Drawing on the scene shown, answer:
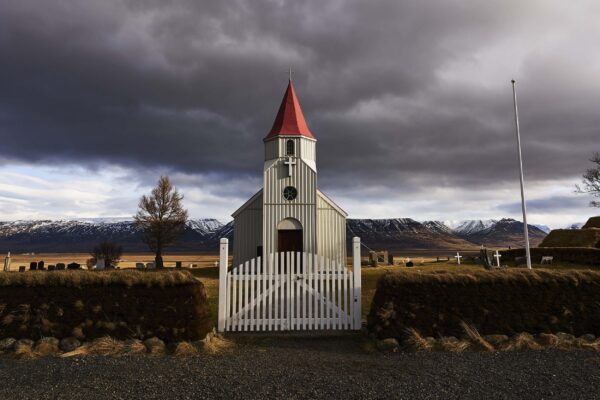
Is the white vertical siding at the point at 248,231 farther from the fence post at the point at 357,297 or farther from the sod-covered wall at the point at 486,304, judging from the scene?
the sod-covered wall at the point at 486,304

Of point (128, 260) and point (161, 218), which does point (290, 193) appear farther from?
point (128, 260)

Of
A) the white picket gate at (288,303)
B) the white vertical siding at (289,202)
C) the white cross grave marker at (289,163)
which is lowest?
the white picket gate at (288,303)

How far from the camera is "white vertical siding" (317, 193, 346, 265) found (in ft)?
89.8

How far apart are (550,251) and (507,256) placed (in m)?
4.80

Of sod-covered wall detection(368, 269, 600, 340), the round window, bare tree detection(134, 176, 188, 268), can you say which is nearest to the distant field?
bare tree detection(134, 176, 188, 268)

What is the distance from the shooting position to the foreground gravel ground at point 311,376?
5811 millimetres

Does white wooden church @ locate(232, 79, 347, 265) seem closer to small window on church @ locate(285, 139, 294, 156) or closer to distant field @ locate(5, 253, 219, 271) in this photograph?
small window on church @ locate(285, 139, 294, 156)

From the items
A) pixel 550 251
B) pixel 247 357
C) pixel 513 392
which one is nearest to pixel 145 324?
pixel 247 357

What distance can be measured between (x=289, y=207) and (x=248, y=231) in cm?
439

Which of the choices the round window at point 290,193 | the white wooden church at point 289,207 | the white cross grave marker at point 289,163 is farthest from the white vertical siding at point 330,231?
the white cross grave marker at point 289,163

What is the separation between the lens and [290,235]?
25625mm

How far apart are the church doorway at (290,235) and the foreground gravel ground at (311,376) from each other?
17.1 meters

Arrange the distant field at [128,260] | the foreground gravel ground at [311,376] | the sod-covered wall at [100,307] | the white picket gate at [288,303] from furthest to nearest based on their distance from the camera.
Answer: the distant field at [128,260]
the white picket gate at [288,303]
the sod-covered wall at [100,307]
the foreground gravel ground at [311,376]

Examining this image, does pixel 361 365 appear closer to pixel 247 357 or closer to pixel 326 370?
pixel 326 370
